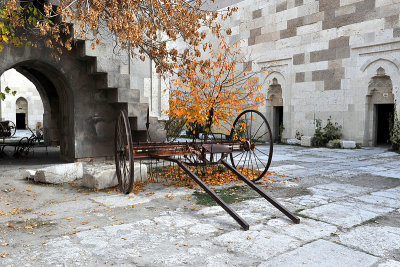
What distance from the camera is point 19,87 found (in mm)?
24328

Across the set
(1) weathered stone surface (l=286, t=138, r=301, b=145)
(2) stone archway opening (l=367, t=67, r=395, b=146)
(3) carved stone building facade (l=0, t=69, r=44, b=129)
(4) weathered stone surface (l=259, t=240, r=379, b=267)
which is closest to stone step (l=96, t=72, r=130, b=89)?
(4) weathered stone surface (l=259, t=240, r=379, b=267)

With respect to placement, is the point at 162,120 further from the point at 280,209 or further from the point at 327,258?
the point at 327,258

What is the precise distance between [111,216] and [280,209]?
84.9 inches

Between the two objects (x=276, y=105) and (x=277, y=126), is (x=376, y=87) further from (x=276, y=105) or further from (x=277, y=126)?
(x=277, y=126)

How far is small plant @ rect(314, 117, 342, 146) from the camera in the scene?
44.0ft

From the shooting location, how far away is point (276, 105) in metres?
16.0

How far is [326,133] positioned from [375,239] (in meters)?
10.4

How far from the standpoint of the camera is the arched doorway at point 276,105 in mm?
15773

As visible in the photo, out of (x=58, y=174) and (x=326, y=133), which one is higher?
(x=326, y=133)

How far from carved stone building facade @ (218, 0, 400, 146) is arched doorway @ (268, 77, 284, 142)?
45 mm

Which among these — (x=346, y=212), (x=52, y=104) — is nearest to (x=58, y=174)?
(x=346, y=212)

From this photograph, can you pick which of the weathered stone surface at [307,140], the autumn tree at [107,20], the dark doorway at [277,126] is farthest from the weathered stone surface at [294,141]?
the autumn tree at [107,20]

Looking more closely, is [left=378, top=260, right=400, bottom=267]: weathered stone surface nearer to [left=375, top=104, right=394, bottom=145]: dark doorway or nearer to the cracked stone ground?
the cracked stone ground

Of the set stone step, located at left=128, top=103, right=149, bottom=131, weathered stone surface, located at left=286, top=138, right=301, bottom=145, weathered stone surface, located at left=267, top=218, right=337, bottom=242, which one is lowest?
weathered stone surface, located at left=267, top=218, right=337, bottom=242
